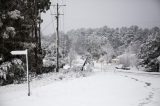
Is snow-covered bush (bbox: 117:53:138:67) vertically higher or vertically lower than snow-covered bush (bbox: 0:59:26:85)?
lower

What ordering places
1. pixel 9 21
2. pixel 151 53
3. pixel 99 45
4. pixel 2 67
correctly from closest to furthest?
pixel 2 67 → pixel 9 21 → pixel 151 53 → pixel 99 45

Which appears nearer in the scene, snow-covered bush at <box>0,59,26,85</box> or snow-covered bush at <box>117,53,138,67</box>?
snow-covered bush at <box>0,59,26,85</box>

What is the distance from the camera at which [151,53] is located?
4225 centimetres

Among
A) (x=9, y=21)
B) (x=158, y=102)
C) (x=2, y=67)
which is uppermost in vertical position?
(x=9, y=21)

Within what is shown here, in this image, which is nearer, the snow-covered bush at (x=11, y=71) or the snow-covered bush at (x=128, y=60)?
the snow-covered bush at (x=11, y=71)

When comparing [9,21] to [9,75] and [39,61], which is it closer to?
[9,75]

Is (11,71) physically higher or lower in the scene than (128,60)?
higher

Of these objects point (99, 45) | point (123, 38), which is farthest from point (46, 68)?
point (123, 38)

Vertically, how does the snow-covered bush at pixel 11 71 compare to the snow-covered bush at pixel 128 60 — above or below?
above

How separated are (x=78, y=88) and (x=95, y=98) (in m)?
2.72

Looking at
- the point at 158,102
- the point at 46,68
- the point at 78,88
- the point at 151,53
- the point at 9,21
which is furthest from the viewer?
the point at 151,53

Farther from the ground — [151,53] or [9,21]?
[9,21]

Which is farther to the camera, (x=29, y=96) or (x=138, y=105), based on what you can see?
(x=29, y=96)

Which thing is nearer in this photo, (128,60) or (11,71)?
(11,71)
